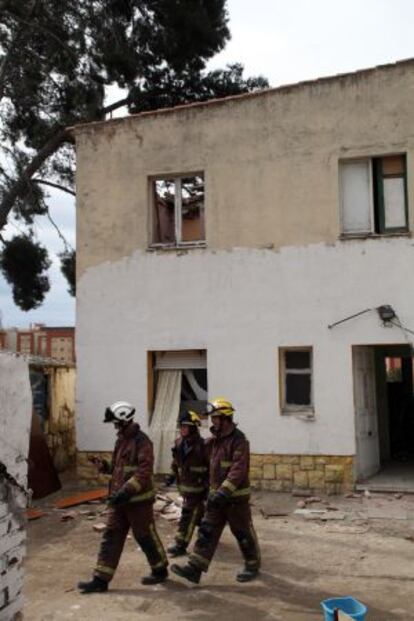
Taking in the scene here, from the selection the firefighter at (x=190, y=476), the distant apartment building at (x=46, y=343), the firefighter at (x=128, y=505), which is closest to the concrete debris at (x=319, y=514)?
the firefighter at (x=190, y=476)

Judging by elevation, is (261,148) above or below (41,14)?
below

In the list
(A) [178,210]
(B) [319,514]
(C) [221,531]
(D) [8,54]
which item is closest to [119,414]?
(C) [221,531]

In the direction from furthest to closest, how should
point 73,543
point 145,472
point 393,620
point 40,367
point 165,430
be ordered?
1. point 40,367
2. point 165,430
3. point 73,543
4. point 145,472
5. point 393,620

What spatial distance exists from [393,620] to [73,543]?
4.55m

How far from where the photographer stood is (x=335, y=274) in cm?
1152

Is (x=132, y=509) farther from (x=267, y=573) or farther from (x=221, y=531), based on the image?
(x=267, y=573)

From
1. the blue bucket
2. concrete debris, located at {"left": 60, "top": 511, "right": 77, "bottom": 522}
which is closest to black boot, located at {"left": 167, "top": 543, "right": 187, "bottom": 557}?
concrete debris, located at {"left": 60, "top": 511, "right": 77, "bottom": 522}

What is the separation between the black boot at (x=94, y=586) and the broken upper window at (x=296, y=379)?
5602 millimetres

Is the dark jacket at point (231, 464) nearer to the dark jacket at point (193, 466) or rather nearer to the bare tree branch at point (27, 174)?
the dark jacket at point (193, 466)

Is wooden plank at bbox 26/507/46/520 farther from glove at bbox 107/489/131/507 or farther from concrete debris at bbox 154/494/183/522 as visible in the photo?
glove at bbox 107/489/131/507

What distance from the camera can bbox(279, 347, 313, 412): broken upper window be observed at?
38.5 ft

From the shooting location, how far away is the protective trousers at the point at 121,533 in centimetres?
670

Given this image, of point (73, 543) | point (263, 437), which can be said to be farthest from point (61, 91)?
point (73, 543)

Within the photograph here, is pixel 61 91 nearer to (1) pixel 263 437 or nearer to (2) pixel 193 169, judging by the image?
(2) pixel 193 169
